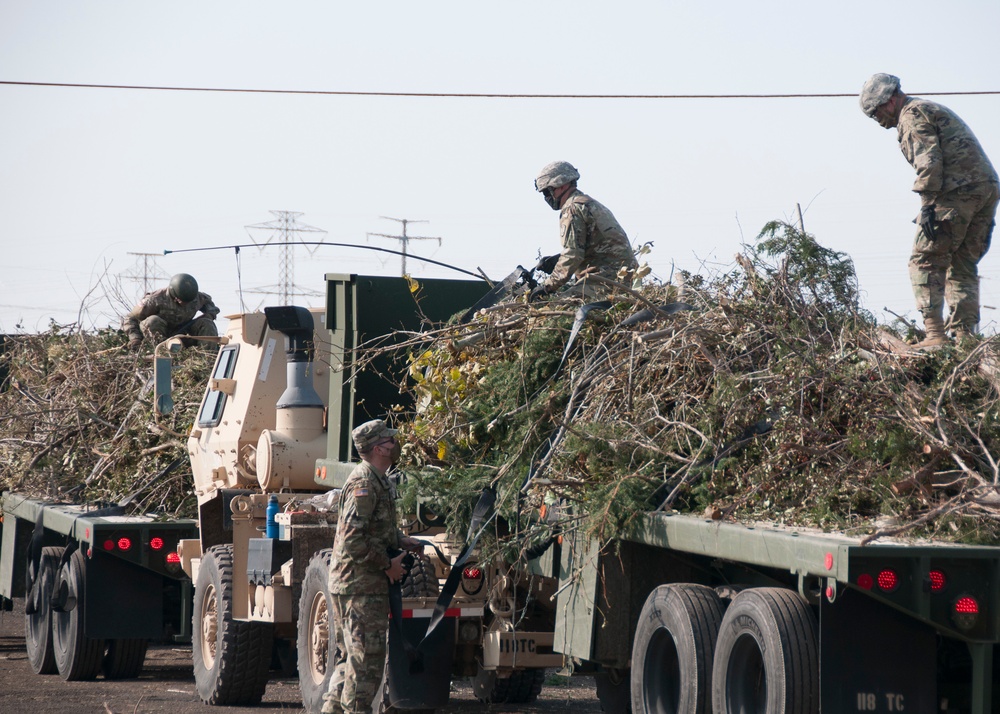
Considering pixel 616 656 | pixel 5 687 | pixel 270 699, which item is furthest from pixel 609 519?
pixel 5 687

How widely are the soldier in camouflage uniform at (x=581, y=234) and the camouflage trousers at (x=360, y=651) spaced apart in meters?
2.35

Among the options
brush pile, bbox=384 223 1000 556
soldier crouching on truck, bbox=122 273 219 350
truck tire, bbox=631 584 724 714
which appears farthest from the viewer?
soldier crouching on truck, bbox=122 273 219 350

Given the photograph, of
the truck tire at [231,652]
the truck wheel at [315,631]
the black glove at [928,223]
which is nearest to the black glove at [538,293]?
the truck wheel at [315,631]

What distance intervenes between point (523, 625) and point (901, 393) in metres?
3.14

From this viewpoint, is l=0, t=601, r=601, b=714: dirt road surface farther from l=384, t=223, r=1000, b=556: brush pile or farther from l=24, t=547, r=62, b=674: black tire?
l=384, t=223, r=1000, b=556: brush pile

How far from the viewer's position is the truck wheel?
8.86 m

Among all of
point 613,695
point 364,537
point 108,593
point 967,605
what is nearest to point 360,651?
point 364,537

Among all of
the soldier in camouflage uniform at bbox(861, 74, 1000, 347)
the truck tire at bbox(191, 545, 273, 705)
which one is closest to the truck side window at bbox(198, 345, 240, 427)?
the truck tire at bbox(191, 545, 273, 705)

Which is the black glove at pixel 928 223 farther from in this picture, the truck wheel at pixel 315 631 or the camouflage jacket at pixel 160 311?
the camouflage jacket at pixel 160 311

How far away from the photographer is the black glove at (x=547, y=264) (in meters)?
9.45

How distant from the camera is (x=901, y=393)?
6.42 metres

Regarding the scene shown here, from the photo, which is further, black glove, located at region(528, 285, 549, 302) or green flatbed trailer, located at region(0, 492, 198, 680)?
green flatbed trailer, located at region(0, 492, 198, 680)

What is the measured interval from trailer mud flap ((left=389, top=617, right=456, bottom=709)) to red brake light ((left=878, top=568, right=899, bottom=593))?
3.30 meters

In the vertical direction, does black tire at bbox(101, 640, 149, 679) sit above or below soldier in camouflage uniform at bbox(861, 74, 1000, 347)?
below
